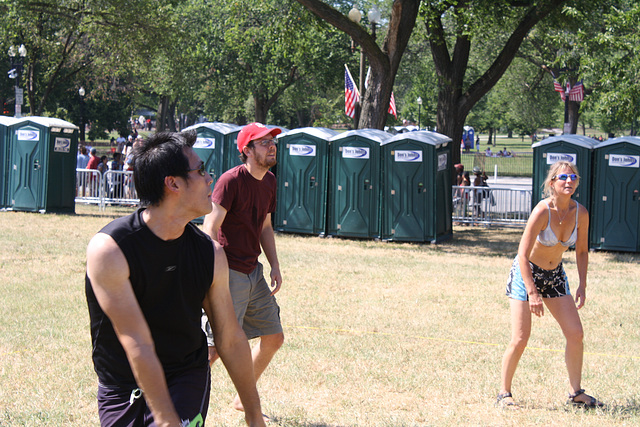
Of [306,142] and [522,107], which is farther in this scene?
[522,107]

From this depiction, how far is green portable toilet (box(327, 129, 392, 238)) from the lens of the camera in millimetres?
14578

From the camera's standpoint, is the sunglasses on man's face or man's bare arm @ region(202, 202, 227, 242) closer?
man's bare arm @ region(202, 202, 227, 242)

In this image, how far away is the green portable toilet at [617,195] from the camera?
13.5 m

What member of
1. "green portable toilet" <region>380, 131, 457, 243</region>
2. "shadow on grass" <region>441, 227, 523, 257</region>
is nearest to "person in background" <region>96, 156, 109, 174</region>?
"green portable toilet" <region>380, 131, 457, 243</region>

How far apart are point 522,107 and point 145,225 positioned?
45.5 metres

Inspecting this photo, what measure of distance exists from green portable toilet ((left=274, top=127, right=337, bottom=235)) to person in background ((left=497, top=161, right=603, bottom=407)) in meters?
9.85

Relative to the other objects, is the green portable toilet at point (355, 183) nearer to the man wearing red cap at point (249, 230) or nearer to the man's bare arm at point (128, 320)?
the man wearing red cap at point (249, 230)

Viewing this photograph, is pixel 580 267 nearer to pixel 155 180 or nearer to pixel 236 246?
pixel 236 246

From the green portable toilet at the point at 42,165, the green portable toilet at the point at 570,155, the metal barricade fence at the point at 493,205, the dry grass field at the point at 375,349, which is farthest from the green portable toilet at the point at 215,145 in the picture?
the green portable toilet at the point at 570,155

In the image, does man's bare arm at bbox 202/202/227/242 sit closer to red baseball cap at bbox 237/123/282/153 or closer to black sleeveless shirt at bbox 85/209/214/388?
red baseball cap at bbox 237/123/282/153

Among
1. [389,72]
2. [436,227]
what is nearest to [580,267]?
[436,227]

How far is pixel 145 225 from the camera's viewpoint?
2627 mm

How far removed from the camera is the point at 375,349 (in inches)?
263

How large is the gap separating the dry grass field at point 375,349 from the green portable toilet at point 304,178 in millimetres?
3316
